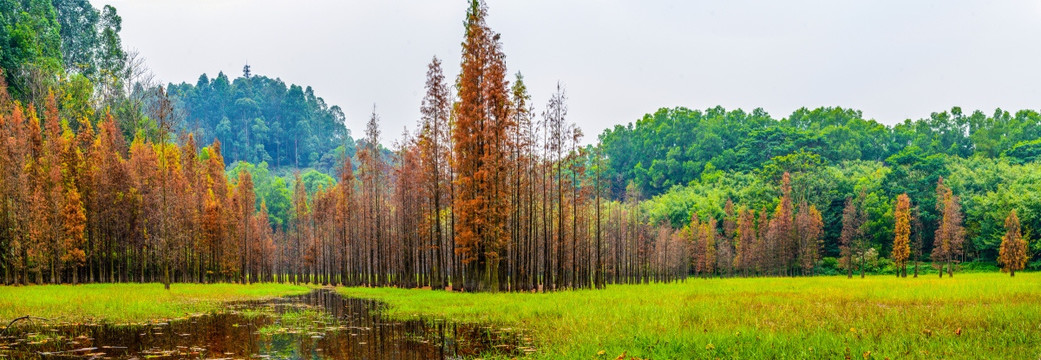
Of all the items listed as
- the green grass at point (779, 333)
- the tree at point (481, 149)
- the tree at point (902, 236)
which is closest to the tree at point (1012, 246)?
the tree at point (902, 236)

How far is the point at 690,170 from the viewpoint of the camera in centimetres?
15800

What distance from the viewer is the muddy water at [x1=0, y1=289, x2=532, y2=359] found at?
11.2 metres

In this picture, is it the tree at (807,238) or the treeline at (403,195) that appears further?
the tree at (807,238)

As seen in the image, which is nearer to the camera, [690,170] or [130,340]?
[130,340]

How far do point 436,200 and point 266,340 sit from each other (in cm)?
2014

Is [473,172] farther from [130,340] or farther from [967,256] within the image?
[967,256]

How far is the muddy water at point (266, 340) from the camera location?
1117cm

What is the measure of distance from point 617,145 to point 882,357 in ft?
579

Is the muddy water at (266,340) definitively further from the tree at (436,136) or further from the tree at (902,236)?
the tree at (902,236)

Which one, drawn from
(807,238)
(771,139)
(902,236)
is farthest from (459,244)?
(771,139)

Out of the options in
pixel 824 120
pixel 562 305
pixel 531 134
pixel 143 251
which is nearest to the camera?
pixel 562 305

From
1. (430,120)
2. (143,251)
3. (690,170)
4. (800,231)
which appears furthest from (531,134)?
(690,170)

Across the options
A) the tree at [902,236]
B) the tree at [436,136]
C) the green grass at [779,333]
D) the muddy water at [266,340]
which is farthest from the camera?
the tree at [902,236]

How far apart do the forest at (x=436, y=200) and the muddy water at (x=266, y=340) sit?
1288 centimetres
